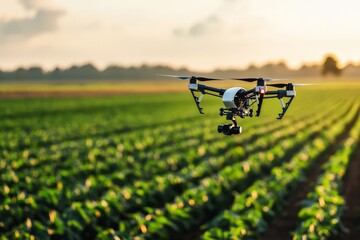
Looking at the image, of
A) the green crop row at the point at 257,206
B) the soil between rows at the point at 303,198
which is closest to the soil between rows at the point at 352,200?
the soil between rows at the point at 303,198

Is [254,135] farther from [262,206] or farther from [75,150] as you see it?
[262,206]

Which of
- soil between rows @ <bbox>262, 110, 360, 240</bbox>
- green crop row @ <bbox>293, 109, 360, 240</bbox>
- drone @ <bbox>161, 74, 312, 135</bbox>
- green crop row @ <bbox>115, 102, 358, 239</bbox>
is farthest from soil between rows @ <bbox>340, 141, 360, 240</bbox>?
drone @ <bbox>161, 74, 312, 135</bbox>

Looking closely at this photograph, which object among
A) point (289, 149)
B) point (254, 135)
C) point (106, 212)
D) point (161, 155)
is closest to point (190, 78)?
point (106, 212)

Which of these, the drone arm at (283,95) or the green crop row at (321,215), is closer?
the drone arm at (283,95)

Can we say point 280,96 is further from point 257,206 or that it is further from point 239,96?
point 257,206

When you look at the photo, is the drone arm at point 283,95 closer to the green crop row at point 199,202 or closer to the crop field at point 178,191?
the crop field at point 178,191

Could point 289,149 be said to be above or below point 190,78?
below

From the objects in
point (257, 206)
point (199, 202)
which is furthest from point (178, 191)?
point (257, 206)

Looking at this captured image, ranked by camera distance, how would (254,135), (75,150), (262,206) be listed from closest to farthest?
(262,206), (75,150), (254,135)
